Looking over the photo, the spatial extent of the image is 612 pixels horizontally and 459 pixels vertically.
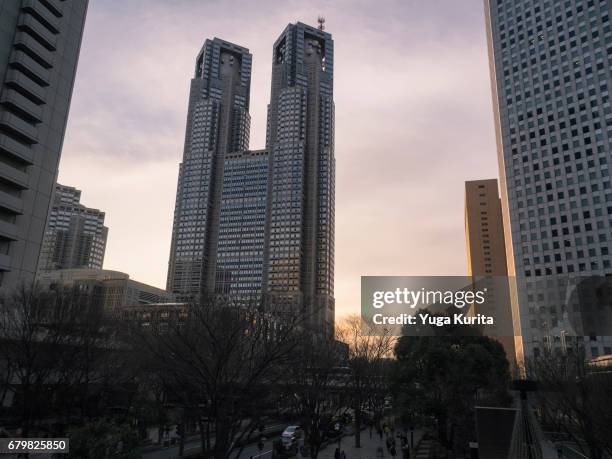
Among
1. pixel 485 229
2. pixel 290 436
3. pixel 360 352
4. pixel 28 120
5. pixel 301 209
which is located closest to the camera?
pixel 290 436

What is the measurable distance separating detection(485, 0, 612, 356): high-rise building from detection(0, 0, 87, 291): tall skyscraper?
299 ft

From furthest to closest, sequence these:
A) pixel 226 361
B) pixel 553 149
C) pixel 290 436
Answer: pixel 553 149
pixel 290 436
pixel 226 361

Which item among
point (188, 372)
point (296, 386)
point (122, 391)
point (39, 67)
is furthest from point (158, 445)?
point (39, 67)

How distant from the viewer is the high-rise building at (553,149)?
314 ft

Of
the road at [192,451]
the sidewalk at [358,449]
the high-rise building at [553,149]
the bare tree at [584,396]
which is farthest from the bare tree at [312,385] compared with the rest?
the high-rise building at [553,149]

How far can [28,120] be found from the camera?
5747cm

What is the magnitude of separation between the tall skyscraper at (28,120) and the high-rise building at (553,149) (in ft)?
299

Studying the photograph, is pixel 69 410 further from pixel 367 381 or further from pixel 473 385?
pixel 473 385

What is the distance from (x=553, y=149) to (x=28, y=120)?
10512 centimetres

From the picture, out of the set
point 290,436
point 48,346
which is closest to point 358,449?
point 290,436

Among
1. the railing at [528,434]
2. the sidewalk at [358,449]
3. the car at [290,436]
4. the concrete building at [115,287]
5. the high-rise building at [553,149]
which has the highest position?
the high-rise building at [553,149]

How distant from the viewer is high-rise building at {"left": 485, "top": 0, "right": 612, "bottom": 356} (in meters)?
95.6

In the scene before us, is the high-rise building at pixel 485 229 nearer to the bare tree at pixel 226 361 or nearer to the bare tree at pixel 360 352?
the bare tree at pixel 360 352

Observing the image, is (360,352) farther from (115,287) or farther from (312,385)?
(115,287)
